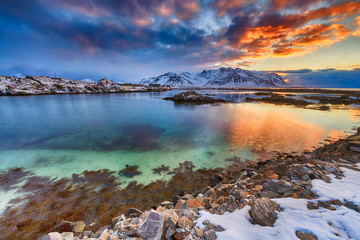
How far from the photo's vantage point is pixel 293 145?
1480 centimetres

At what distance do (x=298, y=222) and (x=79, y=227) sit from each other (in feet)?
26.5

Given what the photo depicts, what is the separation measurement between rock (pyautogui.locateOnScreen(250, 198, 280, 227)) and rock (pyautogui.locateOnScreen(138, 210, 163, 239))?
2.95 metres

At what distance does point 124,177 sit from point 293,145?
17729 mm

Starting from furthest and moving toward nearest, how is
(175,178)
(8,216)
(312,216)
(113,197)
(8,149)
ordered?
(8,149) → (175,178) → (113,197) → (8,216) → (312,216)

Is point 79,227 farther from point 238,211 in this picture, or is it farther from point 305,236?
point 305,236

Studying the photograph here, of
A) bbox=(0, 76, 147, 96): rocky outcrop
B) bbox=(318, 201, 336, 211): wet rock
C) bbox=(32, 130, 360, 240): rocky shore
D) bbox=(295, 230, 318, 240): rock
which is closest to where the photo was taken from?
bbox=(295, 230, 318, 240): rock

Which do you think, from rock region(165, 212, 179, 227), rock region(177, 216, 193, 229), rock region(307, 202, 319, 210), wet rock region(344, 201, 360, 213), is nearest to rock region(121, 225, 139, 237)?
rock region(165, 212, 179, 227)

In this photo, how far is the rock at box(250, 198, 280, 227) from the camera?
3924 millimetres

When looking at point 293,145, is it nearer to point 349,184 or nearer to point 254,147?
point 254,147

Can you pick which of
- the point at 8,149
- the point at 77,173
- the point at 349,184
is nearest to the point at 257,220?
the point at 349,184

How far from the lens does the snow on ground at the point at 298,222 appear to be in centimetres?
338

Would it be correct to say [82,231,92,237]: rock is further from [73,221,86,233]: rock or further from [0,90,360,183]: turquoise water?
[0,90,360,183]: turquoise water

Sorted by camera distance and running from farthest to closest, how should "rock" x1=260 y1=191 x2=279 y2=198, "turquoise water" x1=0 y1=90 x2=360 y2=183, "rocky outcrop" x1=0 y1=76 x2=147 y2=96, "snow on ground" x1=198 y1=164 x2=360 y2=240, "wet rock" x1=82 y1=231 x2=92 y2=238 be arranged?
"rocky outcrop" x1=0 y1=76 x2=147 y2=96
"turquoise water" x1=0 y1=90 x2=360 y2=183
"rock" x1=260 y1=191 x2=279 y2=198
"wet rock" x1=82 y1=231 x2=92 y2=238
"snow on ground" x1=198 y1=164 x2=360 y2=240

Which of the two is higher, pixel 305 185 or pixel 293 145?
pixel 305 185
